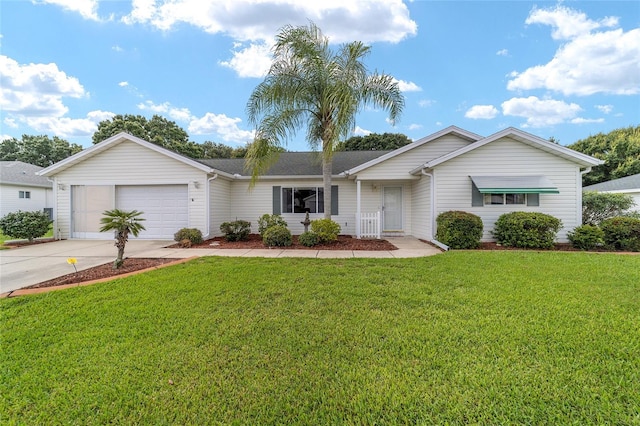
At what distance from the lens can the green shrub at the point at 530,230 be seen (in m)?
8.05

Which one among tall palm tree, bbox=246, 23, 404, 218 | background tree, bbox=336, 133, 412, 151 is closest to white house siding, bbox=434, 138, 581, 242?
tall palm tree, bbox=246, 23, 404, 218

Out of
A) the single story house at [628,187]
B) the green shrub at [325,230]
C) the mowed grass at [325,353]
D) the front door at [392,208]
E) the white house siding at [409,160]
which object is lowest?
the mowed grass at [325,353]

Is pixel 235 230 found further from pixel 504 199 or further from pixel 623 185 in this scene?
pixel 623 185

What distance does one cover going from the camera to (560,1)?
9656mm

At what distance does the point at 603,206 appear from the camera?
10703 millimetres

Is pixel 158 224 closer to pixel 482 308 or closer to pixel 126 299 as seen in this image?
pixel 126 299

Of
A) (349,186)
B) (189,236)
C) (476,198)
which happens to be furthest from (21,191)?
(476,198)

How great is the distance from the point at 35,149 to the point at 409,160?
43.1m

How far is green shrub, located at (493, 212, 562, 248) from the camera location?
317 inches

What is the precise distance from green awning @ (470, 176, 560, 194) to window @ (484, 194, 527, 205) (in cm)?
49

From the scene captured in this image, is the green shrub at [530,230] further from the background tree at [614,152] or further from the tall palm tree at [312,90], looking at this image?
the background tree at [614,152]

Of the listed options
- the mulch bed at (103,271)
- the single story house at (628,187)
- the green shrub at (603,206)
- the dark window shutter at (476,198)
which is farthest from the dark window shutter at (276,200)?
the single story house at (628,187)

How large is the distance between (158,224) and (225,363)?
1035cm

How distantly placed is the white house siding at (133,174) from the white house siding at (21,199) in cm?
1119
